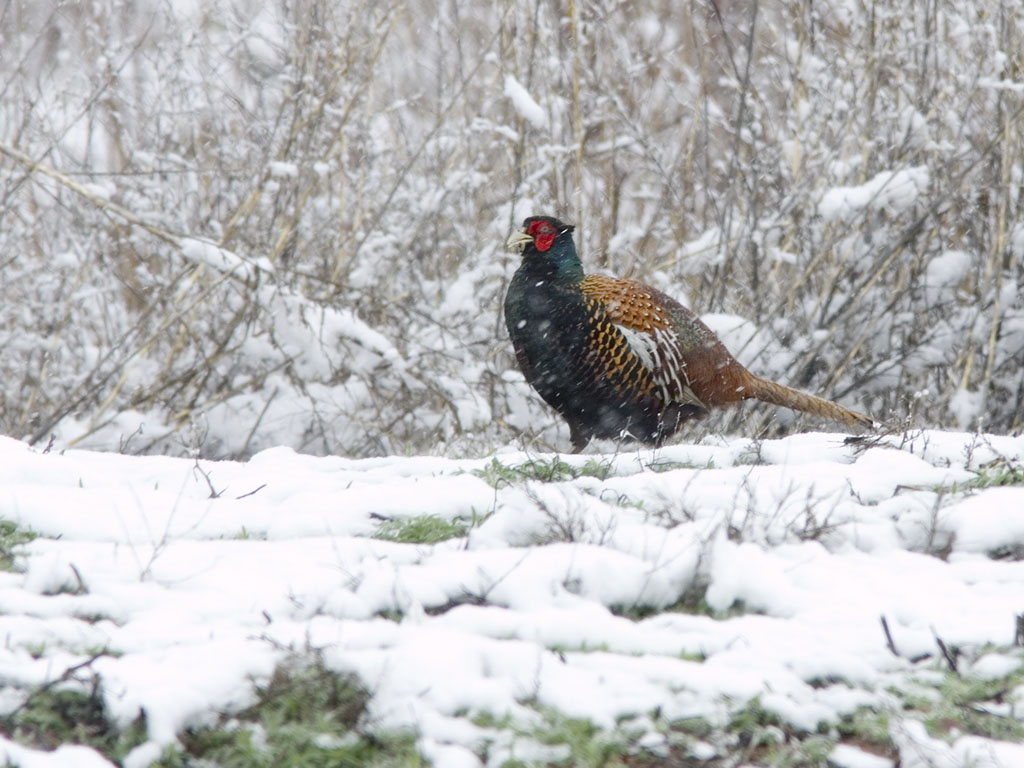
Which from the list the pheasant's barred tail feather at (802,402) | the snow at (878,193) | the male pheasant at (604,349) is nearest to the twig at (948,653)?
the male pheasant at (604,349)

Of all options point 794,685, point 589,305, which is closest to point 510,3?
point 589,305

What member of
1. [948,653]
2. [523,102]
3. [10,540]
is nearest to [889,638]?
[948,653]

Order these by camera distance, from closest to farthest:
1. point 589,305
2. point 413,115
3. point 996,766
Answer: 1. point 996,766
2. point 589,305
3. point 413,115

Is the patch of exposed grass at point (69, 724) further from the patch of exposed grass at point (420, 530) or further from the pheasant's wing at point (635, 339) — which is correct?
the pheasant's wing at point (635, 339)

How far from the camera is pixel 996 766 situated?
5.79 feet

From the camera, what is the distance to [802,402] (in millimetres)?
5180

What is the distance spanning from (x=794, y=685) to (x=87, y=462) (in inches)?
91.7

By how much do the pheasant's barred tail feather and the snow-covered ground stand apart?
1.72 metres

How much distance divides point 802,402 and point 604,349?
1.00 meters

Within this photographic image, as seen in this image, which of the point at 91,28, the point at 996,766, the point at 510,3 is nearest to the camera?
the point at 996,766

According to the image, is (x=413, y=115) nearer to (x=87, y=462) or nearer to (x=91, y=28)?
(x=91, y=28)

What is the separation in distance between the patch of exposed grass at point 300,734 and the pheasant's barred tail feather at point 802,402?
346cm

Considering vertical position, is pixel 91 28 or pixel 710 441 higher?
pixel 91 28

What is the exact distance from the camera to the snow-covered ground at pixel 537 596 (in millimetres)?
1947
